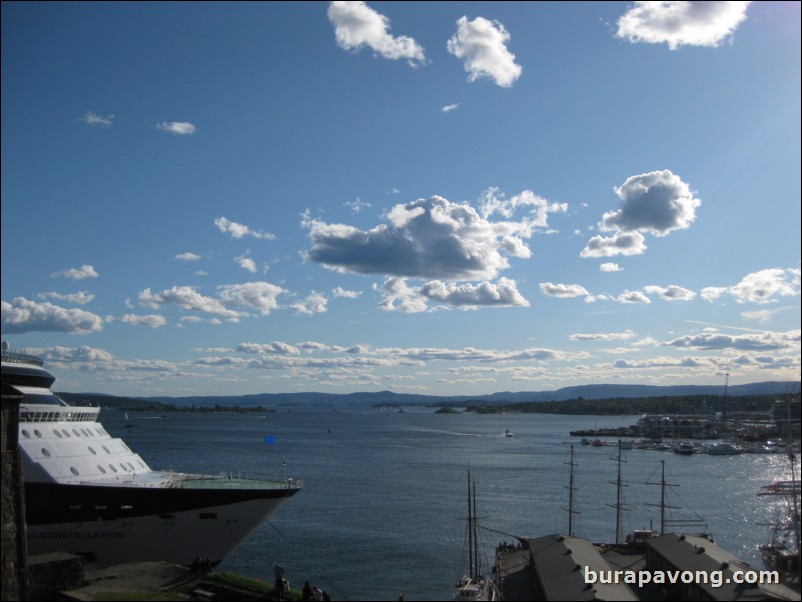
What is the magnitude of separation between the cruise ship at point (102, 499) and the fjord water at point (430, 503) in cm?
529

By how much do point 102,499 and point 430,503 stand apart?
1362 inches

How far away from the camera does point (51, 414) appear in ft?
105

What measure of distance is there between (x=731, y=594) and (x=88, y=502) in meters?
25.8

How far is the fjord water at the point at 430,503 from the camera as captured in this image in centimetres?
3769

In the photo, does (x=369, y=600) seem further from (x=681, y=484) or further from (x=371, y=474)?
(x=681, y=484)

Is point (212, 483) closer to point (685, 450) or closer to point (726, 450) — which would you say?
point (685, 450)

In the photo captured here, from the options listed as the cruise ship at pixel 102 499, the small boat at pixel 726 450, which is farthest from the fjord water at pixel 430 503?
the cruise ship at pixel 102 499

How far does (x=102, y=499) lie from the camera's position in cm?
2983

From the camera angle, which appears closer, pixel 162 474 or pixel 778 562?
pixel 778 562

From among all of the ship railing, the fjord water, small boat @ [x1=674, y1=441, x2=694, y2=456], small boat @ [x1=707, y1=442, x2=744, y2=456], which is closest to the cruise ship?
the ship railing

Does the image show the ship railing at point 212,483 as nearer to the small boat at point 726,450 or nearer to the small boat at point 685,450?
the small boat at point 685,450

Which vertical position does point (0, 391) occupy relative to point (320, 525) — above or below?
above

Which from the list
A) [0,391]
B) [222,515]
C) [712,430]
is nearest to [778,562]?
[222,515]

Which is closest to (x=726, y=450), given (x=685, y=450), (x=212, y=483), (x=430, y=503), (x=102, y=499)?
(x=685, y=450)
